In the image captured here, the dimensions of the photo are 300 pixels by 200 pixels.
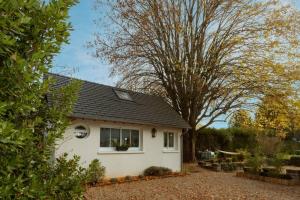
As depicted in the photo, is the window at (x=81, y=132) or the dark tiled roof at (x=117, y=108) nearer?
the window at (x=81, y=132)

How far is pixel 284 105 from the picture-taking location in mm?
21797

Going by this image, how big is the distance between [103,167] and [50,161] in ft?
37.8

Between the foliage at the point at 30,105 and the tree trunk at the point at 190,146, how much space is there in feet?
68.9

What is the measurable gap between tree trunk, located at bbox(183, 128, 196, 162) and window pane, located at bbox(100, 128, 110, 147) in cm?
962

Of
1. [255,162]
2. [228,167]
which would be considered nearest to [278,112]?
[228,167]

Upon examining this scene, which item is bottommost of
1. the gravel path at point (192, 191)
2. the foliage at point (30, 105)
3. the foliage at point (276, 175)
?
the gravel path at point (192, 191)

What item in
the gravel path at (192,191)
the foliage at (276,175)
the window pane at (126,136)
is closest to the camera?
the gravel path at (192,191)

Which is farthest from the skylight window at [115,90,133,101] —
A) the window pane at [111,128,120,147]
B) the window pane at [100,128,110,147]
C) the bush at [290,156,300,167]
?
the bush at [290,156,300,167]

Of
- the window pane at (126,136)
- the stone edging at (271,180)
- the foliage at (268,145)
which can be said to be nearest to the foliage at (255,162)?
the stone edging at (271,180)

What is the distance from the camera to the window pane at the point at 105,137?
15.1 m

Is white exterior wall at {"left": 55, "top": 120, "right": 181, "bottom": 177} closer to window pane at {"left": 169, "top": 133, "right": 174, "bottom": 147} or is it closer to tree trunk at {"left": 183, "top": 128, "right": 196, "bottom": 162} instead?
window pane at {"left": 169, "top": 133, "right": 174, "bottom": 147}

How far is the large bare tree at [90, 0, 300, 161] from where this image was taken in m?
21.9

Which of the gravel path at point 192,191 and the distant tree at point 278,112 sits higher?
the distant tree at point 278,112

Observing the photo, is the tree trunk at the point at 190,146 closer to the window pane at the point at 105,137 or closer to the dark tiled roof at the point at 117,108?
the dark tiled roof at the point at 117,108
